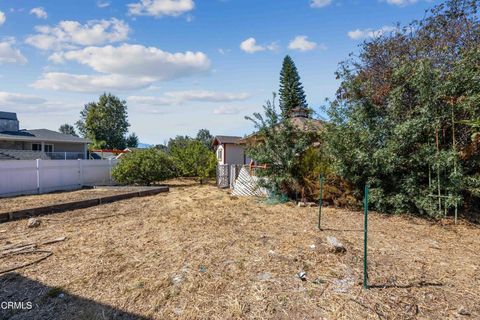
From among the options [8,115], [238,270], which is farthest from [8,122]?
[238,270]

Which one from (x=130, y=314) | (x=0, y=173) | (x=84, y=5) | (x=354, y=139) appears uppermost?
(x=84, y=5)

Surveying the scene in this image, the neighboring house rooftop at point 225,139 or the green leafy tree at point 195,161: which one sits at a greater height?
the neighboring house rooftop at point 225,139

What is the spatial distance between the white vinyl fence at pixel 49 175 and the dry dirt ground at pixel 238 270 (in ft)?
15.6

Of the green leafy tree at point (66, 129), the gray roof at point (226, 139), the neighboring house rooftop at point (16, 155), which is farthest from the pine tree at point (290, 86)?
the green leafy tree at point (66, 129)

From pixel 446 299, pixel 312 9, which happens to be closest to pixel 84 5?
pixel 312 9

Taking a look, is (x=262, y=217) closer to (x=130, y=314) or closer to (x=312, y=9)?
(x=130, y=314)

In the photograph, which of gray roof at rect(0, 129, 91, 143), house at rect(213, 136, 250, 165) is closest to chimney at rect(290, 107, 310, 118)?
house at rect(213, 136, 250, 165)

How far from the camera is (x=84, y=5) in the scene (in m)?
8.32

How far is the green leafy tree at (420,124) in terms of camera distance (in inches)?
244

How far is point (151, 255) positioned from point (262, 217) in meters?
3.21

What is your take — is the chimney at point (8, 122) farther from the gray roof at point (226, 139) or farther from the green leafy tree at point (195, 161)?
the gray roof at point (226, 139)

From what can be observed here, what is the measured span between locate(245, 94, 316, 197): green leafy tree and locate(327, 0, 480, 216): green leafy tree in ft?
4.36

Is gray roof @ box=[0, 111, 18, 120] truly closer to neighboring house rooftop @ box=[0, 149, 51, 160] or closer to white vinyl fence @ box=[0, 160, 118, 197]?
neighboring house rooftop @ box=[0, 149, 51, 160]

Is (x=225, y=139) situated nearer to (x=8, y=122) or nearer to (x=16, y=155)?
(x=16, y=155)
